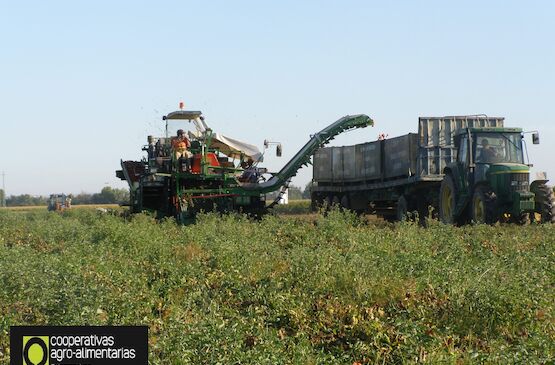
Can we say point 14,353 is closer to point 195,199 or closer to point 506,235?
point 506,235

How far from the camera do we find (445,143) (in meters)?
21.7

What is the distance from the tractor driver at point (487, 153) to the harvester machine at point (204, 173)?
504cm

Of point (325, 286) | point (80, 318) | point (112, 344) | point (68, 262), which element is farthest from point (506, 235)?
point (112, 344)

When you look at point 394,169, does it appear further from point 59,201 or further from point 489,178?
point 59,201

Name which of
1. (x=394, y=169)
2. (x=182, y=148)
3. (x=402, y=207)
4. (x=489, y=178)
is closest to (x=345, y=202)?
(x=394, y=169)

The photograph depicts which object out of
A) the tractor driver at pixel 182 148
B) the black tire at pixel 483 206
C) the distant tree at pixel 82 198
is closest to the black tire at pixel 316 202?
the tractor driver at pixel 182 148

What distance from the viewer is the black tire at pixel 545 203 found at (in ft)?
59.3

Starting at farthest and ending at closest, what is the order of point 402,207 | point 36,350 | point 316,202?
point 316,202 < point 402,207 < point 36,350

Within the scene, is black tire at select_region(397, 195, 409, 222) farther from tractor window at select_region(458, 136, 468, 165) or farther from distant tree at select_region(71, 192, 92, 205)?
distant tree at select_region(71, 192, 92, 205)

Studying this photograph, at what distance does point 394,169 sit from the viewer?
77.5 feet

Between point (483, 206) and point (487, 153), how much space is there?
1.38 m

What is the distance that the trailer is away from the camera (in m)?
17.9

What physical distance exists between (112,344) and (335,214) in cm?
1325

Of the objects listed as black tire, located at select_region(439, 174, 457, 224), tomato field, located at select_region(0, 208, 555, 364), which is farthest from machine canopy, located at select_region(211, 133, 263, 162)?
tomato field, located at select_region(0, 208, 555, 364)
